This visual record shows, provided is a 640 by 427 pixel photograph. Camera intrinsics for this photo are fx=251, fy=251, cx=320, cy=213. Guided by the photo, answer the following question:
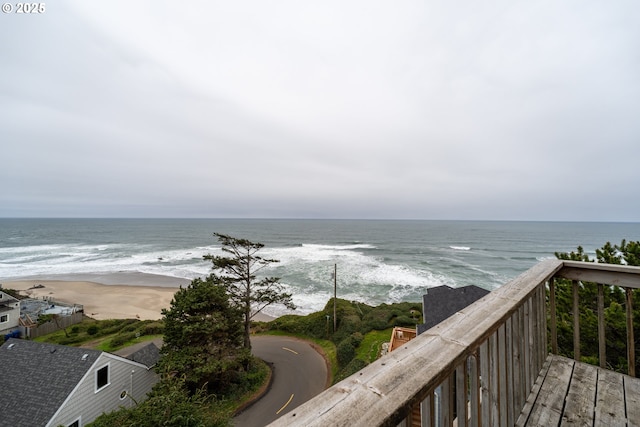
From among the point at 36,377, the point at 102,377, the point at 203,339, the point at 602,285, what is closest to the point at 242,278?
the point at 203,339

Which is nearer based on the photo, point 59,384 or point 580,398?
point 580,398

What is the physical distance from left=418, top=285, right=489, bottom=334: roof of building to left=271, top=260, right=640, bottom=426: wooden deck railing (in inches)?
412

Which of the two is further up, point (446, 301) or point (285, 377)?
point (446, 301)

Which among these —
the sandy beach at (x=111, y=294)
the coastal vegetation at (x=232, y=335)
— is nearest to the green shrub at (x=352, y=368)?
the coastal vegetation at (x=232, y=335)

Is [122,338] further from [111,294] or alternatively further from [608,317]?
[608,317]

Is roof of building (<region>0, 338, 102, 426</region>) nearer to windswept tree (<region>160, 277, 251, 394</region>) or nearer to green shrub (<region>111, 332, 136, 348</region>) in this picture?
windswept tree (<region>160, 277, 251, 394</region>)

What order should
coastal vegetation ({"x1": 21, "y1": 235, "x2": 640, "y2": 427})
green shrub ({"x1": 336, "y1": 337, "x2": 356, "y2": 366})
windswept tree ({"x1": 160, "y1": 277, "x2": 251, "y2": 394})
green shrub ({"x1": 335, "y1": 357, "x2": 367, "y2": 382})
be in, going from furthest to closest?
green shrub ({"x1": 336, "y1": 337, "x2": 356, "y2": 366})
green shrub ({"x1": 335, "y1": 357, "x2": 367, "y2": 382})
windswept tree ({"x1": 160, "y1": 277, "x2": 251, "y2": 394})
coastal vegetation ({"x1": 21, "y1": 235, "x2": 640, "y2": 427})

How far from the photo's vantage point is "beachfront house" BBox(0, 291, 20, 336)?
18.0m

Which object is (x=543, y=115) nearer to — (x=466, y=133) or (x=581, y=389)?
(x=466, y=133)

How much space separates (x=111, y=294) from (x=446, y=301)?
105ft

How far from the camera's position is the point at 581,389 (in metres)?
1.93

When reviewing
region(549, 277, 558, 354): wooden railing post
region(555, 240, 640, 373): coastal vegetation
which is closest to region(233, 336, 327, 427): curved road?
region(555, 240, 640, 373): coastal vegetation

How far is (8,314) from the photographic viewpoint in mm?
18188

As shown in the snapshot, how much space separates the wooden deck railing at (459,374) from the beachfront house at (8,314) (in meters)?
29.0
